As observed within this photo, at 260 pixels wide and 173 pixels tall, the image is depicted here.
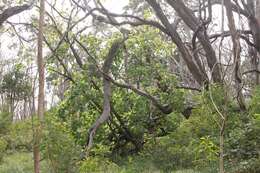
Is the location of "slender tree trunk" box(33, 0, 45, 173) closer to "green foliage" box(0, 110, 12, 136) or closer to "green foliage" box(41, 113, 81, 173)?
"green foliage" box(41, 113, 81, 173)

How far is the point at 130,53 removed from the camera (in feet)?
44.5

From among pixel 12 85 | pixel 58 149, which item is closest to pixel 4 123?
pixel 12 85

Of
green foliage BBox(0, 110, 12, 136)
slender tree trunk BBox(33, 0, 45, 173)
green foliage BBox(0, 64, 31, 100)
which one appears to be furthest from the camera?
green foliage BBox(0, 64, 31, 100)

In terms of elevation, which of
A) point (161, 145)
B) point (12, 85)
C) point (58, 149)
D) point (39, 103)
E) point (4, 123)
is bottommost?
point (161, 145)

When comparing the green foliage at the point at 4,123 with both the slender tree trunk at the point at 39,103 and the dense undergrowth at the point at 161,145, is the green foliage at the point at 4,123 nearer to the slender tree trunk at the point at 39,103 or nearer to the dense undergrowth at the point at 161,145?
the dense undergrowth at the point at 161,145

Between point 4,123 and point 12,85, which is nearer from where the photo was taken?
point 4,123

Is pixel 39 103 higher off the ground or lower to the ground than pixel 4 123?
higher

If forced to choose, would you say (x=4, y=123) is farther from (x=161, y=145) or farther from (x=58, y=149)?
(x=58, y=149)

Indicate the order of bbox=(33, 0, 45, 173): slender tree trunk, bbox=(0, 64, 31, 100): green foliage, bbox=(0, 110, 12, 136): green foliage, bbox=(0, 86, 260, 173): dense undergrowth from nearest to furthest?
bbox=(33, 0, 45, 173): slender tree trunk < bbox=(0, 86, 260, 173): dense undergrowth < bbox=(0, 110, 12, 136): green foliage < bbox=(0, 64, 31, 100): green foliage

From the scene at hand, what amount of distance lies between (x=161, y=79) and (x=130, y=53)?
1242 mm

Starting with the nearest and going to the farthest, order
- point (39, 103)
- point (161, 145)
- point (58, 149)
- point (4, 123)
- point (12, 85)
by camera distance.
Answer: point (58, 149) → point (39, 103) → point (161, 145) → point (4, 123) → point (12, 85)

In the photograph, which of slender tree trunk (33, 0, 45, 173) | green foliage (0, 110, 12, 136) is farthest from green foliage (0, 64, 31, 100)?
slender tree trunk (33, 0, 45, 173)

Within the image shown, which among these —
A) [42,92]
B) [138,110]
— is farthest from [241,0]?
[42,92]

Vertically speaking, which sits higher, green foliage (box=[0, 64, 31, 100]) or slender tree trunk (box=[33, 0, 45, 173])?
green foliage (box=[0, 64, 31, 100])
